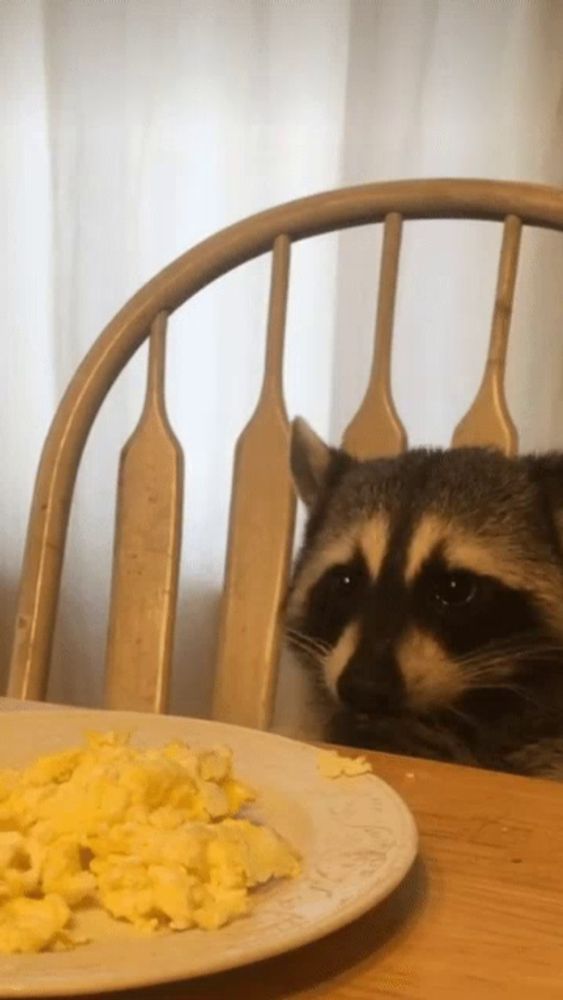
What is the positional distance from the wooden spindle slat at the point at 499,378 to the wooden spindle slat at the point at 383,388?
73mm

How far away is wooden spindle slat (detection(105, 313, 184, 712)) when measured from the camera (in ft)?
3.79

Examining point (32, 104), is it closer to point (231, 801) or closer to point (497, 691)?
point (497, 691)

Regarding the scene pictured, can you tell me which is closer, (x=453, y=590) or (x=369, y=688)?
(x=369, y=688)

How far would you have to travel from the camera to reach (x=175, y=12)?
1.93 m

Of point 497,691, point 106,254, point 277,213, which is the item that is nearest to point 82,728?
point 497,691

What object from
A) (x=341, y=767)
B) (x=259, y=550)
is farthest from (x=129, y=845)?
(x=259, y=550)

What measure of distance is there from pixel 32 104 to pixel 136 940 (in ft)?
5.71

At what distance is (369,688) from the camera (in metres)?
1.05

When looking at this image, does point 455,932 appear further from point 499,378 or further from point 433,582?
A: point 499,378

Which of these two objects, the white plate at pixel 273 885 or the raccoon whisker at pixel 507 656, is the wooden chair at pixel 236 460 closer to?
the raccoon whisker at pixel 507 656

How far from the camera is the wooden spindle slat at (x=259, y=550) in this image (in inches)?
45.5

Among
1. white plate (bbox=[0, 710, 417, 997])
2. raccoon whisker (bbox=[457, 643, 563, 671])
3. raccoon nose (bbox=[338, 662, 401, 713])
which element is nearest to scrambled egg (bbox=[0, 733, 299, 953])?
white plate (bbox=[0, 710, 417, 997])

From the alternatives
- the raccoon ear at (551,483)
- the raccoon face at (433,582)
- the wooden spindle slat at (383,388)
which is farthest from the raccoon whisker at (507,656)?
the wooden spindle slat at (383,388)

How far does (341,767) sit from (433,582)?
1.40 ft
